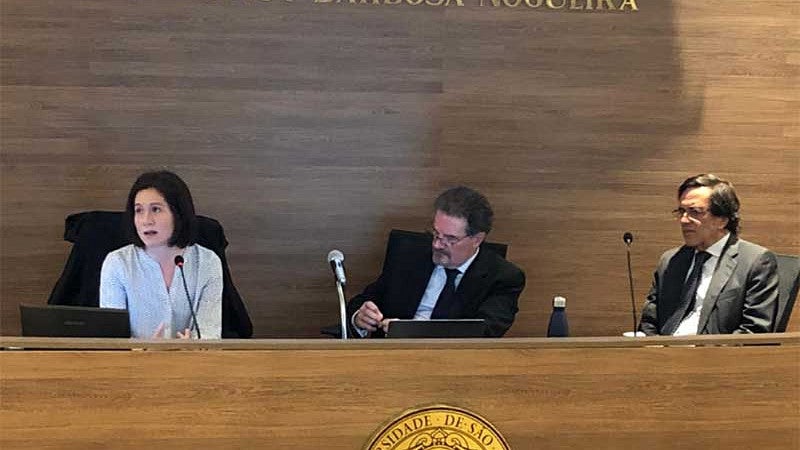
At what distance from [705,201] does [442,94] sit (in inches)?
55.3

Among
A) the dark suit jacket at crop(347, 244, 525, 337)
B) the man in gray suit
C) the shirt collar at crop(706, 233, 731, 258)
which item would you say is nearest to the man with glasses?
the dark suit jacket at crop(347, 244, 525, 337)

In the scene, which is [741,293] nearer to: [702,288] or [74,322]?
[702,288]

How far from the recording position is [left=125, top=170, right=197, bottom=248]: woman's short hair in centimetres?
331

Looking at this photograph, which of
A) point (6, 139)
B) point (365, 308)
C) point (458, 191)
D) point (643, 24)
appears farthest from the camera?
point (643, 24)

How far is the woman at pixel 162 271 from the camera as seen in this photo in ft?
10.5

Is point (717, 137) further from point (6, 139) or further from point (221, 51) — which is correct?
point (6, 139)

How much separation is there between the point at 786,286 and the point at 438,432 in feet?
6.01

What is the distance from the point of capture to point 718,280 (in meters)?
3.65

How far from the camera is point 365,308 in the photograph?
346 centimetres

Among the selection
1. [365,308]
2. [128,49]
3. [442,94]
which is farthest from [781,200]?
[128,49]

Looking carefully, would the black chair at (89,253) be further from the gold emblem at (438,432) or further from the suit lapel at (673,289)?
the suit lapel at (673,289)

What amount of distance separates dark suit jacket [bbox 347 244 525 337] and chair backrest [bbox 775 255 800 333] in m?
1.00

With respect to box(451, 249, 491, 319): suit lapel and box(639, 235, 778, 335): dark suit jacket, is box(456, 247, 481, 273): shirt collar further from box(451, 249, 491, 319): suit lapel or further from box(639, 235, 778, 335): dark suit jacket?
box(639, 235, 778, 335): dark suit jacket

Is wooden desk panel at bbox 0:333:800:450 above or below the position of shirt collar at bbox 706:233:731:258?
below
